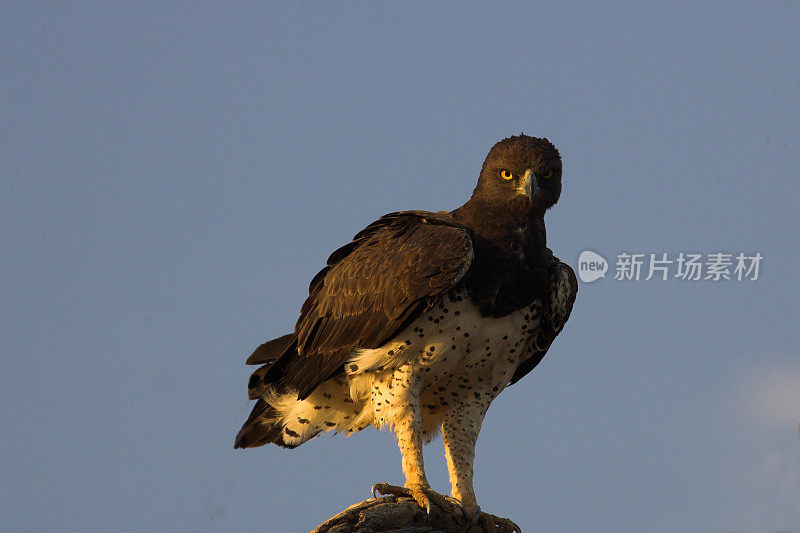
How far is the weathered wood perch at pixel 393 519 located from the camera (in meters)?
8.86

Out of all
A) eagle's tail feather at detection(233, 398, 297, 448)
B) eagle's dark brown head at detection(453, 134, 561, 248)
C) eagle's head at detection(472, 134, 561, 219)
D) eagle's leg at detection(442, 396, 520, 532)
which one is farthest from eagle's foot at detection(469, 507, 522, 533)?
eagle's head at detection(472, 134, 561, 219)

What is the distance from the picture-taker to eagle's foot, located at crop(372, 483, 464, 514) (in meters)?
9.43

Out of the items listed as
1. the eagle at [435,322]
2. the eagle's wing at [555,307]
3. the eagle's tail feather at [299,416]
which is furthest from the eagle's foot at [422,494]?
the eagle's wing at [555,307]

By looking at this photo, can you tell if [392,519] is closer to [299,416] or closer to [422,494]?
[422,494]

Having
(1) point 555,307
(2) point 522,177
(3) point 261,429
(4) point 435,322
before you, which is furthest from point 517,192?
(3) point 261,429

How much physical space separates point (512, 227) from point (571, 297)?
3.74 feet

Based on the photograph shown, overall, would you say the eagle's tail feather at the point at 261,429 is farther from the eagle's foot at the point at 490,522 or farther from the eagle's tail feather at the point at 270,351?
the eagle's foot at the point at 490,522

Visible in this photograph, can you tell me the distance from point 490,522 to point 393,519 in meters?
1.36

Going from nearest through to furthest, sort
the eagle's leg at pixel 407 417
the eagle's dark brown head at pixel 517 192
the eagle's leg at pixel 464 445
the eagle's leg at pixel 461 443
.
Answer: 1. the eagle's leg at pixel 407 417
2. the eagle's dark brown head at pixel 517 192
3. the eagle's leg at pixel 464 445
4. the eagle's leg at pixel 461 443

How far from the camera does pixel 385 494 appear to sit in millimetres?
9477

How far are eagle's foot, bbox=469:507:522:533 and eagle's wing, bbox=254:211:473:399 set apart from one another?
1.85 meters

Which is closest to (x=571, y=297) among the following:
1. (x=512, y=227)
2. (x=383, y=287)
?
(x=512, y=227)

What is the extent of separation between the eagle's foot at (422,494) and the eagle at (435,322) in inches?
0.6

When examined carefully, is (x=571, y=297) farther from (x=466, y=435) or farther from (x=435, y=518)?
(x=435, y=518)
